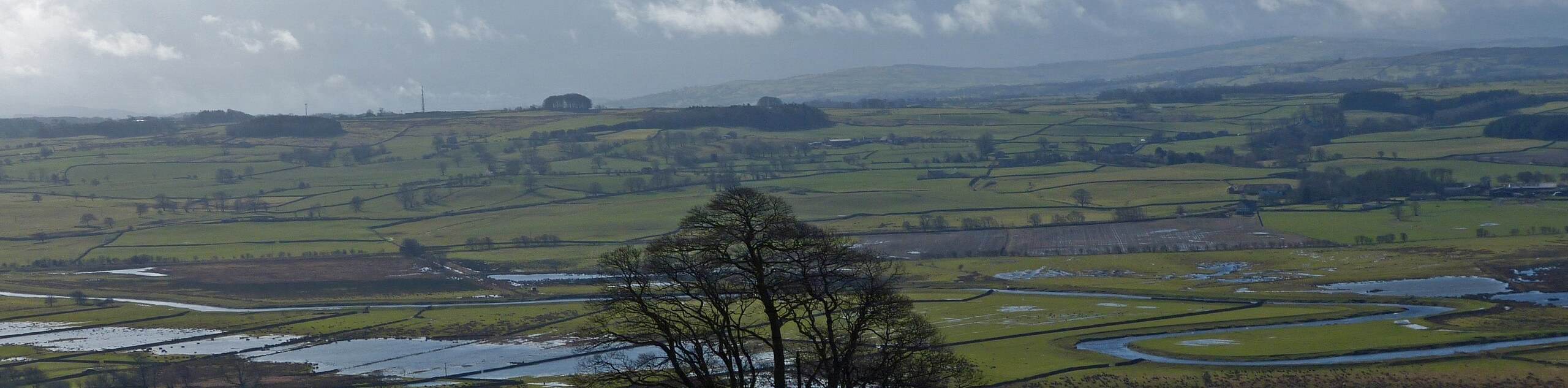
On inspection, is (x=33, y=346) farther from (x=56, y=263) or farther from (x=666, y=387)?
(x=666, y=387)

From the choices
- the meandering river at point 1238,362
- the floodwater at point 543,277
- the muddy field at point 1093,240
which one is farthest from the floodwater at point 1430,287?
the floodwater at point 543,277

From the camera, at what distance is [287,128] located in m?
197

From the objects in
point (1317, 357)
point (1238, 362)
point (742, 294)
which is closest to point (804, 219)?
point (1238, 362)

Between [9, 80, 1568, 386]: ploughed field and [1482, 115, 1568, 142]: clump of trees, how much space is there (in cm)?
370

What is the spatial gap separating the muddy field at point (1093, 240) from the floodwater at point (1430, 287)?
1425 cm

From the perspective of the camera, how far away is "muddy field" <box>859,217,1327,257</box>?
299ft

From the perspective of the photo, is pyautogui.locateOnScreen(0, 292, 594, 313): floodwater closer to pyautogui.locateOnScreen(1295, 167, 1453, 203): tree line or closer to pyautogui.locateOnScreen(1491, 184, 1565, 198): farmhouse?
pyautogui.locateOnScreen(1295, 167, 1453, 203): tree line

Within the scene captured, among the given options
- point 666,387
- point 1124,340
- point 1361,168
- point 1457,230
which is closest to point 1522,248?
point 1457,230

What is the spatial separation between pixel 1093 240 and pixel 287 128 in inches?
5179

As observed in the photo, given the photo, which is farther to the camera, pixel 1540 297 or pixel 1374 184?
pixel 1374 184

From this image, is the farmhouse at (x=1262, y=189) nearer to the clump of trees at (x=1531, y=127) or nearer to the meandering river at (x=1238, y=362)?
the clump of trees at (x=1531, y=127)

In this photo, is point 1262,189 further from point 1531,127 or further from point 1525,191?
point 1531,127

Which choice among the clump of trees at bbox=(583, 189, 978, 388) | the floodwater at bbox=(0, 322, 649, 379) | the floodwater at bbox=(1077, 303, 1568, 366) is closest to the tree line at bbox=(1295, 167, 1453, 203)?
the floodwater at bbox=(1077, 303, 1568, 366)

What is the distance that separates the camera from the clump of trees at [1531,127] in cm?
15038
